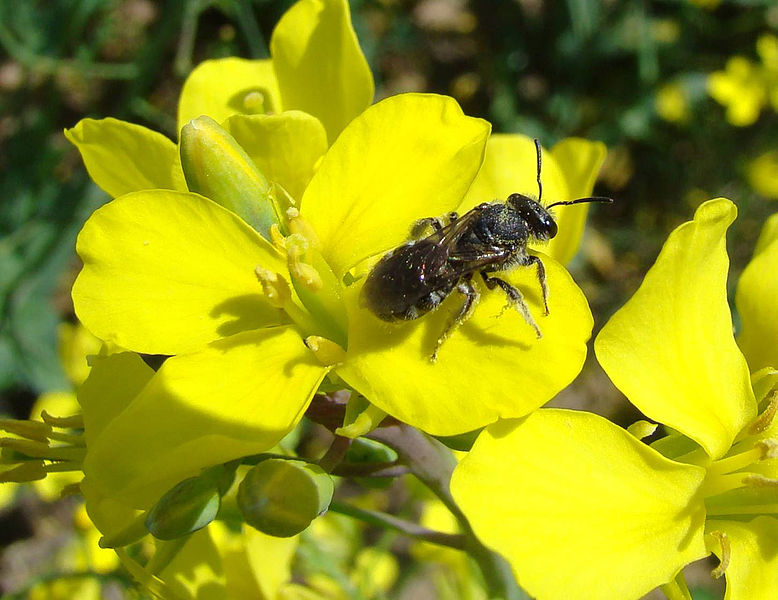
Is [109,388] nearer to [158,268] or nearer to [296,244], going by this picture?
[158,268]

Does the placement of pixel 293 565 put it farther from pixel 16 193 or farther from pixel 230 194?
pixel 16 193

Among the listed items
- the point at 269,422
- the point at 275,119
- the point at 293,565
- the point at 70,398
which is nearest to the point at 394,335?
the point at 269,422

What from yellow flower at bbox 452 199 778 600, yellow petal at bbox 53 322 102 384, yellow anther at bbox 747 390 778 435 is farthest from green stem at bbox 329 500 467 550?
yellow petal at bbox 53 322 102 384

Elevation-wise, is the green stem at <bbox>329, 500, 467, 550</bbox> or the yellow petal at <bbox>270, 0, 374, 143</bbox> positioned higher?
the yellow petal at <bbox>270, 0, 374, 143</bbox>

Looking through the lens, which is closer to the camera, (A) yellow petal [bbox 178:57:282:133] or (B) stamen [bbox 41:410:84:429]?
(B) stamen [bbox 41:410:84:429]

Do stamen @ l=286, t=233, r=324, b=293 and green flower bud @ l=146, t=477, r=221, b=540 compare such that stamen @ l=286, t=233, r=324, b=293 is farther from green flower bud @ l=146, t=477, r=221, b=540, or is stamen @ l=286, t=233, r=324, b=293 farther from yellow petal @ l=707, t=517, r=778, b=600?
yellow petal @ l=707, t=517, r=778, b=600

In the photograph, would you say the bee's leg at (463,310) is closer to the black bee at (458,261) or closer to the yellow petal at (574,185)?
the black bee at (458,261)
